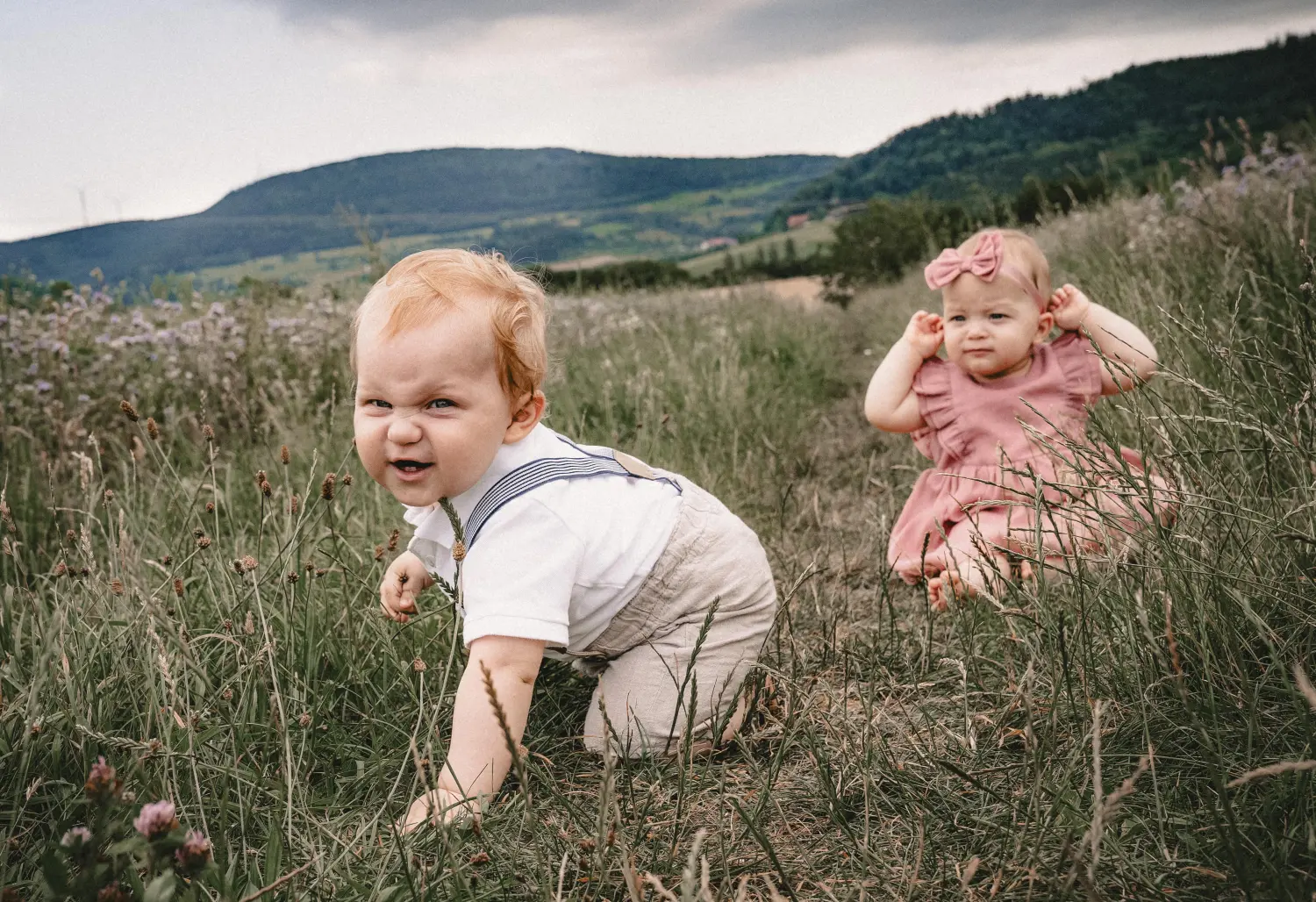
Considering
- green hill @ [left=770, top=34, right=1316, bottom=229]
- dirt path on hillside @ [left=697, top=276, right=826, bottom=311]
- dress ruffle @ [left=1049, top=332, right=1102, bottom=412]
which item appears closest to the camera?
dress ruffle @ [left=1049, top=332, right=1102, bottom=412]

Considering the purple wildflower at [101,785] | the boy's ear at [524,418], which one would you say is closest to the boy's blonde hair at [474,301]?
the boy's ear at [524,418]

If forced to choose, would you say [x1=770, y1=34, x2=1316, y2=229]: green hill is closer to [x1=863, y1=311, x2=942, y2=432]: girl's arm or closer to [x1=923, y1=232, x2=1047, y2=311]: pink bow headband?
[x1=863, y1=311, x2=942, y2=432]: girl's arm

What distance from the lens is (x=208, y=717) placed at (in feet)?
6.09

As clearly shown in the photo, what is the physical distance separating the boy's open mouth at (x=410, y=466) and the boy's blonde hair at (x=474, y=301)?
22cm

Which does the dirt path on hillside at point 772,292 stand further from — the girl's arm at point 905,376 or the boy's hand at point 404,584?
the boy's hand at point 404,584

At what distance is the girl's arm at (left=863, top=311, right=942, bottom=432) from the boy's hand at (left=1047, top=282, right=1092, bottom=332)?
39 cm

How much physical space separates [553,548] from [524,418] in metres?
0.32

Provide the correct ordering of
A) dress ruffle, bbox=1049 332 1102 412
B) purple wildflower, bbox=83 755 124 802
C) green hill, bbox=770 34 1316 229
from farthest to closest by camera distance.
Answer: green hill, bbox=770 34 1316 229 < dress ruffle, bbox=1049 332 1102 412 < purple wildflower, bbox=83 755 124 802

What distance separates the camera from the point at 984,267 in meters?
2.94

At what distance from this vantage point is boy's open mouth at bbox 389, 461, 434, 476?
184 cm

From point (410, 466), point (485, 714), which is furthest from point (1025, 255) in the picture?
point (485, 714)

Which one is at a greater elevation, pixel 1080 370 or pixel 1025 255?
pixel 1025 255

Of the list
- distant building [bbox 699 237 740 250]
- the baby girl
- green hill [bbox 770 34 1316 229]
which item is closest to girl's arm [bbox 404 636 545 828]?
the baby girl

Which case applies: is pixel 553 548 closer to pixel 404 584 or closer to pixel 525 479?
pixel 525 479
